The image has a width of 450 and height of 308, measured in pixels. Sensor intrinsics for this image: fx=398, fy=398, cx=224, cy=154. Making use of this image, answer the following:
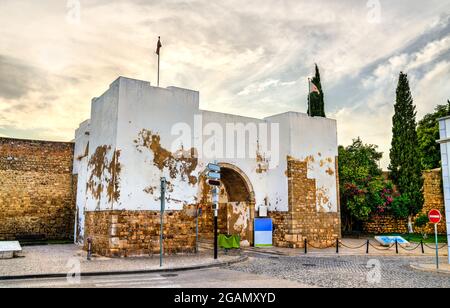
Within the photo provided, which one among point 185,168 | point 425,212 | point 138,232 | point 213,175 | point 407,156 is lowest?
point 138,232

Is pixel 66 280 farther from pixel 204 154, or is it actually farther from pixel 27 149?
pixel 27 149

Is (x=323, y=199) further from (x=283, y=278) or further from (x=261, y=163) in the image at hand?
(x=283, y=278)

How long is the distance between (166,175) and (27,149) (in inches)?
355

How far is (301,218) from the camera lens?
17.7 m

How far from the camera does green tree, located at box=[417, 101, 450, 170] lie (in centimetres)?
2989

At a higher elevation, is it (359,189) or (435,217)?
(359,189)

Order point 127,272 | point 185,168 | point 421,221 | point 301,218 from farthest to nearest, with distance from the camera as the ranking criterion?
point 421,221
point 301,218
point 185,168
point 127,272

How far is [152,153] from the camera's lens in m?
14.3

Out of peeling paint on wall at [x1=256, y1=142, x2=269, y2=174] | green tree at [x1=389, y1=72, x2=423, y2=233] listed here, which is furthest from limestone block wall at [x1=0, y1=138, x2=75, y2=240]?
green tree at [x1=389, y1=72, x2=423, y2=233]

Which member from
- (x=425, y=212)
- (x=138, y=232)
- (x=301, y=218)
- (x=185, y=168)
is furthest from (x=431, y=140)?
(x=138, y=232)

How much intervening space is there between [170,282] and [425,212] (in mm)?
22154

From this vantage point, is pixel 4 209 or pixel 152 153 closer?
pixel 152 153
